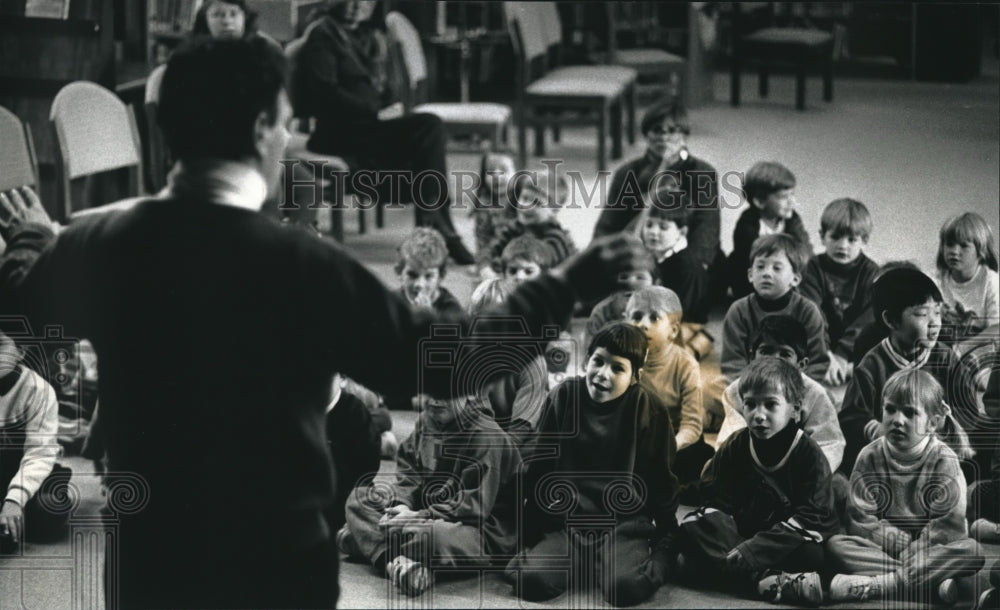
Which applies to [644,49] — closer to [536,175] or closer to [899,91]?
[899,91]

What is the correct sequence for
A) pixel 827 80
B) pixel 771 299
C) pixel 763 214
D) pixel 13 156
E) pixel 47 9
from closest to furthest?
pixel 13 156, pixel 771 299, pixel 763 214, pixel 47 9, pixel 827 80

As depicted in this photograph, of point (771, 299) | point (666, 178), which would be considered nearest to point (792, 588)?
point (771, 299)

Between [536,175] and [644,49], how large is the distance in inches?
120

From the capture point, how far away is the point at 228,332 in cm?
204

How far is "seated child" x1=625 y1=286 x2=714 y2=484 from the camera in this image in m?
3.86

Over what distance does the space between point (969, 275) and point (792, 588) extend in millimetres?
1292

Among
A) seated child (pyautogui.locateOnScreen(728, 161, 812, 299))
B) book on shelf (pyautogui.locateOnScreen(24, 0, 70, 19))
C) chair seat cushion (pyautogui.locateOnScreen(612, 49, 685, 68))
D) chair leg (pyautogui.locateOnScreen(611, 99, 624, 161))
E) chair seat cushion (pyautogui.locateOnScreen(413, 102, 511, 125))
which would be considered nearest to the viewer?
seated child (pyautogui.locateOnScreen(728, 161, 812, 299))

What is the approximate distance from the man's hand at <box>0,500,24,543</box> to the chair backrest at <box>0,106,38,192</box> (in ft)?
2.70

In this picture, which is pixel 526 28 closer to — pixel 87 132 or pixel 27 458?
pixel 87 132

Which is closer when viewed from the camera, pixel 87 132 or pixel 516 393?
pixel 516 393

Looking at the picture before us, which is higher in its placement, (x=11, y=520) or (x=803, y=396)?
(x=803, y=396)

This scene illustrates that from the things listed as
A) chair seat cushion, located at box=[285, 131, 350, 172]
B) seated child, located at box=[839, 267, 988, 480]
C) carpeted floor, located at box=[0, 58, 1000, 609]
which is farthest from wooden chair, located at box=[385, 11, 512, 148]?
seated child, located at box=[839, 267, 988, 480]

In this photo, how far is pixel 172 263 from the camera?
2.02m

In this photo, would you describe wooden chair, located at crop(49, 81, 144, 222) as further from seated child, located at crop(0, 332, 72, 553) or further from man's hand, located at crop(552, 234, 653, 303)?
man's hand, located at crop(552, 234, 653, 303)
